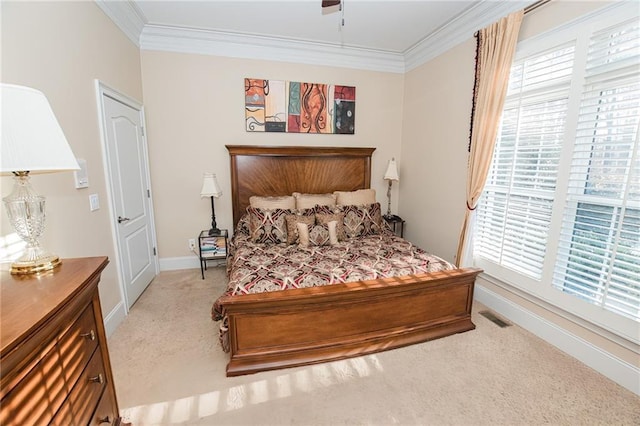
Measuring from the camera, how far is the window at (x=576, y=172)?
1.78m

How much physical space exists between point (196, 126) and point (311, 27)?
176 centimetres

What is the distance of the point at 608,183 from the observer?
73.5 inches

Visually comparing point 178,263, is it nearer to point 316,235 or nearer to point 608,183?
point 316,235

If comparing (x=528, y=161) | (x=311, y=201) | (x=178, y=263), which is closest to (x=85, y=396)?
(x=311, y=201)

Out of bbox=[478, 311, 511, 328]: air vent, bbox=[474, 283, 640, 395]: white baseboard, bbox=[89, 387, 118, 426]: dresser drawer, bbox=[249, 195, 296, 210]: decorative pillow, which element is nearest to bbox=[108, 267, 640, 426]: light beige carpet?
bbox=[474, 283, 640, 395]: white baseboard

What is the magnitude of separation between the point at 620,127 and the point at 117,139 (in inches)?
153

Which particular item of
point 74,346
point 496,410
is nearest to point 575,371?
point 496,410

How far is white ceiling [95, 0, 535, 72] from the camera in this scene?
2.68m

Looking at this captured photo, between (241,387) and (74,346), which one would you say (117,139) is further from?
(241,387)

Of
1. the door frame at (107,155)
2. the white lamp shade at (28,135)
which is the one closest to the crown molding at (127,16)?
the door frame at (107,155)

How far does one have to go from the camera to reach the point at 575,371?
1990mm

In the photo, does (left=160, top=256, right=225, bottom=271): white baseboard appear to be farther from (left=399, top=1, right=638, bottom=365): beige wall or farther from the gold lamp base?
(left=399, top=1, right=638, bottom=365): beige wall

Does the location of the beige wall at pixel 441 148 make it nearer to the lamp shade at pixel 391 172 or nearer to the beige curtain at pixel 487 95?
the beige curtain at pixel 487 95

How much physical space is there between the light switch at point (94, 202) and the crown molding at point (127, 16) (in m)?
1.56
